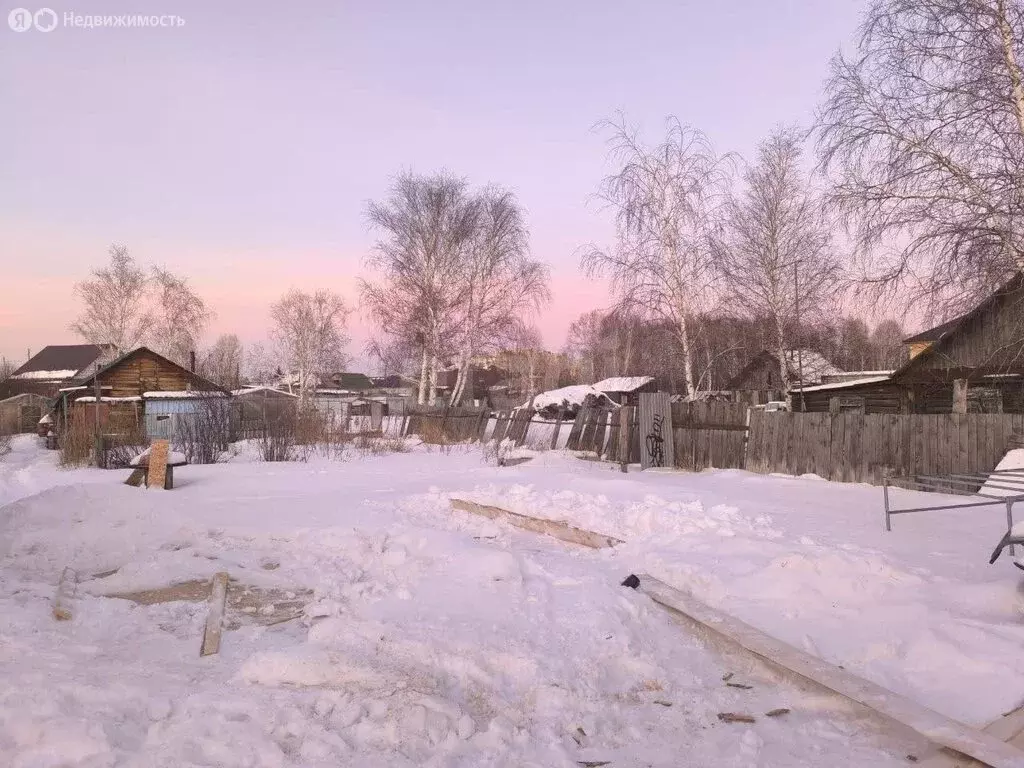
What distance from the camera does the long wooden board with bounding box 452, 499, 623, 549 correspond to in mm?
7047

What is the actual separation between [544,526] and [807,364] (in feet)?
71.2

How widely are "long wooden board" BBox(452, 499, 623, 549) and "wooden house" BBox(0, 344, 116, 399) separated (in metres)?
59.2

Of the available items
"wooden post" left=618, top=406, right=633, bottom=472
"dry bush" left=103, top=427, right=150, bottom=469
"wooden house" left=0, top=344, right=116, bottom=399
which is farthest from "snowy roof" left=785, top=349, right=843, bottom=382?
"wooden house" left=0, top=344, right=116, bottom=399

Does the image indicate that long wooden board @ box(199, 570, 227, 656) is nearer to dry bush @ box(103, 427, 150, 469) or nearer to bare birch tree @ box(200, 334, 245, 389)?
dry bush @ box(103, 427, 150, 469)

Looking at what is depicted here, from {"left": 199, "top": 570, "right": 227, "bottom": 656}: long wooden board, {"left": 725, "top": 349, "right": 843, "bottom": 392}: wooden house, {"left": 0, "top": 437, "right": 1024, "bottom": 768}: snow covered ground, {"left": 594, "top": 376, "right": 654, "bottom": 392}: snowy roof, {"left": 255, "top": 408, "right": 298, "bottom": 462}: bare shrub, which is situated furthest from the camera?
{"left": 594, "top": 376, "right": 654, "bottom": 392}: snowy roof

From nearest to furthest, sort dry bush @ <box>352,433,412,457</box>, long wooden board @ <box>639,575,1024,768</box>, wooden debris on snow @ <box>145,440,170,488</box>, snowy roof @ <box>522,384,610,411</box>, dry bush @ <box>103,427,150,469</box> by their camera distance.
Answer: long wooden board @ <box>639,575,1024,768</box>
wooden debris on snow @ <box>145,440,170,488</box>
dry bush @ <box>103,427,150,469</box>
dry bush @ <box>352,433,412,457</box>
snowy roof @ <box>522,384,610,411</box>

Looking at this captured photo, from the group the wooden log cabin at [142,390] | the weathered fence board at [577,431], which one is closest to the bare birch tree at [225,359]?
the wooden log cabin at [142,390]

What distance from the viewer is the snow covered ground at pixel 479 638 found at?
116 inches

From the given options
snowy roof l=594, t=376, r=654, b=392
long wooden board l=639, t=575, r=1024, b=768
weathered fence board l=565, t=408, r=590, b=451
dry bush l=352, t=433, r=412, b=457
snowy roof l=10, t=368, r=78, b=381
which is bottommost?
long wooden board l=639, t=575, r=1024, b=768

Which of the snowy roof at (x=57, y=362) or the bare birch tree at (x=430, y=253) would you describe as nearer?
the bare birch tree at (x=430, y=253)

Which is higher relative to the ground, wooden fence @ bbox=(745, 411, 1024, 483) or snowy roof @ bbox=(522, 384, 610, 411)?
snowy roof @ bbox=(522, 384, 610, 411)

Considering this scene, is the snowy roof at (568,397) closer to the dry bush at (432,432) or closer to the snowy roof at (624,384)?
the snowy roof at (624,384)

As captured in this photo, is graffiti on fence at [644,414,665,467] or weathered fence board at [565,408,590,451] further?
weathered fence board at [565,408,590,451]

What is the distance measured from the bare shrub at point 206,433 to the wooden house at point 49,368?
48.9 meters
